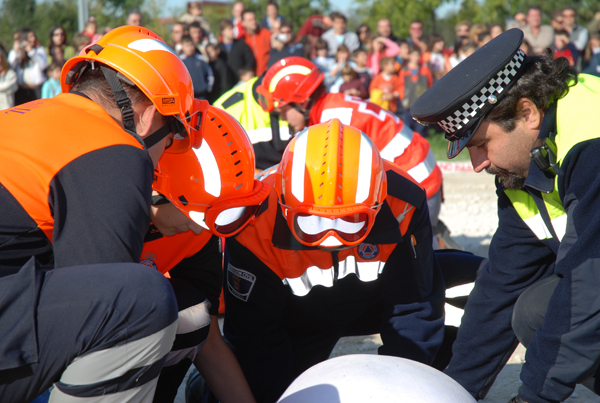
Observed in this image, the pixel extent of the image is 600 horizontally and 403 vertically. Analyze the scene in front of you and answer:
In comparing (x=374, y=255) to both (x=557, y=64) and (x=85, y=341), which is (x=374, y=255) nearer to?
(x=557, y=64)

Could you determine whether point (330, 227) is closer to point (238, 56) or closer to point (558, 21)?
point (238, 56)

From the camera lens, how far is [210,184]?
2793 millimetres

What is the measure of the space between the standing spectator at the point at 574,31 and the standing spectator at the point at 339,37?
3829 millimetres

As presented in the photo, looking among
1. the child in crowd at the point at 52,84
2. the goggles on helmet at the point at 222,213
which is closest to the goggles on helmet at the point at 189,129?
the goggles on helmet at the point at 222,213

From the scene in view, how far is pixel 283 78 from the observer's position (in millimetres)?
5020

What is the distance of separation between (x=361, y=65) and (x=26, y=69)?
573 cm

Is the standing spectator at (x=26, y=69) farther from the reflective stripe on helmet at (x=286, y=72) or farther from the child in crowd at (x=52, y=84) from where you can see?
the reflective stripe on helmet at (x=286, y=72)

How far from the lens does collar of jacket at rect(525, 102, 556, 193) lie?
2.33 meters

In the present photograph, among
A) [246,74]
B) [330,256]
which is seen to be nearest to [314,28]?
[246,74]

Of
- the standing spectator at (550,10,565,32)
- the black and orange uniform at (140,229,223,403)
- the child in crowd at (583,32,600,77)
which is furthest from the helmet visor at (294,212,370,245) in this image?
the standing spectator at (550,10,565,32)

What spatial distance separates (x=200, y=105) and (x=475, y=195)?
651 cm

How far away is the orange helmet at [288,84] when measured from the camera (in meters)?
5.00

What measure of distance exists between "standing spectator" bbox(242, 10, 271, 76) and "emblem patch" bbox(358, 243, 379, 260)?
27.4 feet

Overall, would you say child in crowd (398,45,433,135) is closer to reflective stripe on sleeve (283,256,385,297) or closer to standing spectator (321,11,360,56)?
standing spectator (321,11,360,56)
